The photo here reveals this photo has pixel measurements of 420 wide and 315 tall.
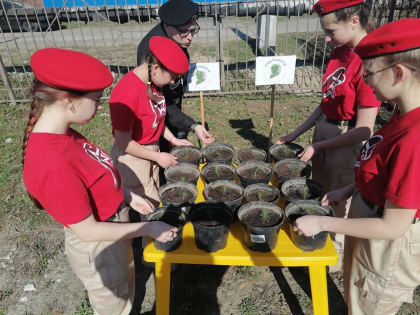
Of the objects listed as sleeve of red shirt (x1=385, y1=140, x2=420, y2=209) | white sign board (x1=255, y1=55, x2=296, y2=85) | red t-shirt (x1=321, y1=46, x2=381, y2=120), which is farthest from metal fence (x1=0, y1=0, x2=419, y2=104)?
sleeve of red shirt (x1=385, y1=140, x2=420, y2=209)

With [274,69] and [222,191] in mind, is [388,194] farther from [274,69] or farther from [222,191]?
[274,69]

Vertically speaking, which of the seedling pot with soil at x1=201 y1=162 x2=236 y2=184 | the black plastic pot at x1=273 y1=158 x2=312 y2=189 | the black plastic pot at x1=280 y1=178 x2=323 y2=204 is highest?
the black plastic pot at x1=280 y1=178 x2=323 y2=204

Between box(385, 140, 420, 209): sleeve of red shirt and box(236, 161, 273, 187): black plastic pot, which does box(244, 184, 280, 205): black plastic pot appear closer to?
box(236, 161, 273, 187): black plastic pot

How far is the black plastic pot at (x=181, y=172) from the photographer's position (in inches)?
92.4

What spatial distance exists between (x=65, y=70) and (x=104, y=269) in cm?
112

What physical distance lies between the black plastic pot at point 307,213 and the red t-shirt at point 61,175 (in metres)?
1.08

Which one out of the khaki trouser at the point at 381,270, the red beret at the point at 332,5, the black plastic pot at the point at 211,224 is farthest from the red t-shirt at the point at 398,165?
the red beret at the point at 332,5

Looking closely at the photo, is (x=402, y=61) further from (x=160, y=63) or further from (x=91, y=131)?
(x=91, y=131)

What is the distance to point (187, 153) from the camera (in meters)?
2.70

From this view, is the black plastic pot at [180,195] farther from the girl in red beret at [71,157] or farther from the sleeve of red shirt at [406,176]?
the sleeve of red shirt at [406,176]

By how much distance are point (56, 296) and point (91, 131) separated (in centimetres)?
333

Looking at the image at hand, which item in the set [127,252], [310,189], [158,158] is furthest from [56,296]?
[310,189]

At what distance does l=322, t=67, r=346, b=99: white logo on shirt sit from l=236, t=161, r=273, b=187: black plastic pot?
70cm

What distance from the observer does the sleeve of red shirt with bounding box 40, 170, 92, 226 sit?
1.29m
